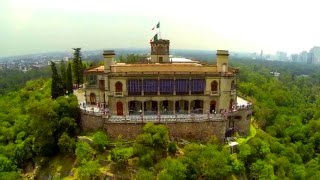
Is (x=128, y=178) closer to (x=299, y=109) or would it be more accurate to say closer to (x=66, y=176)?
(x=66, y=176)

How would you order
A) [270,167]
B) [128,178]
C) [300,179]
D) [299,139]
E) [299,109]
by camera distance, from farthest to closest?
[299,109] < [299,139] < [300,179] < [270,167] < [128,178]

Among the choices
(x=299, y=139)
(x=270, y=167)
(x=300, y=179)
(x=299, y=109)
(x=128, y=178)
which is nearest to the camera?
(x=128, y=178)

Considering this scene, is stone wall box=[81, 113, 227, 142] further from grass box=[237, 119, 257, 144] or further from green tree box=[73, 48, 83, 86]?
green tree box=[73, 48, 83, 86]

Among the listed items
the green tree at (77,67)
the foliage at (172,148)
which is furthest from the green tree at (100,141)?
the green tree at (77,67)

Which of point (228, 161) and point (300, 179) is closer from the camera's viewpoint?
point (228, 161)

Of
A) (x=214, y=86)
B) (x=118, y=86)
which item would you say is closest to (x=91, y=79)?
(x=118, y=86)

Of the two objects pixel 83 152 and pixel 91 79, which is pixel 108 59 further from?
pixel 83 152

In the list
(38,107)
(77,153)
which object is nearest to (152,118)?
(77,153)
